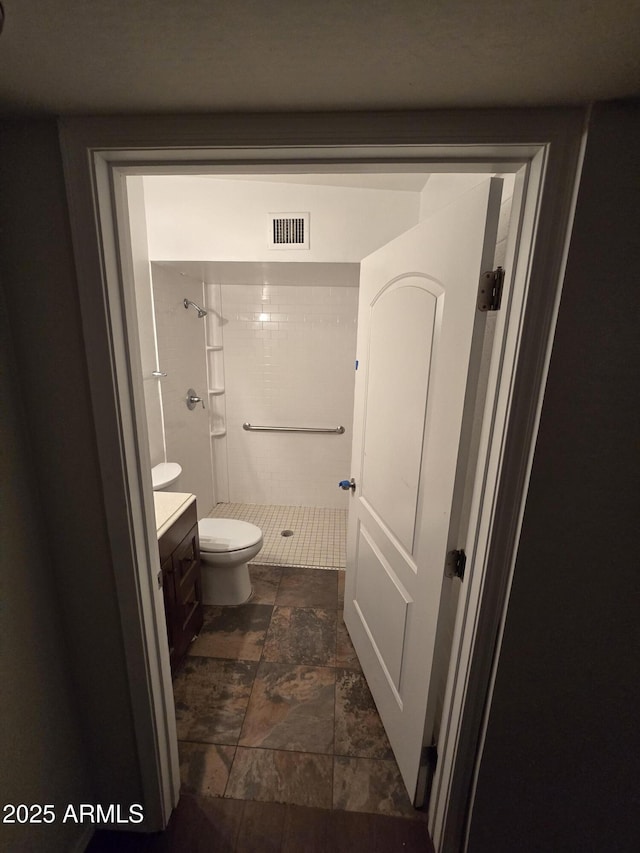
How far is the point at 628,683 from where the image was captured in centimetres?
80

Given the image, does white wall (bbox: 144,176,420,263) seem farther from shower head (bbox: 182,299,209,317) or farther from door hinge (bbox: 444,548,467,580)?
door hinge (bbox: 444,548,467,580)

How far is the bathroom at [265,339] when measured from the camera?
1920 millimetres

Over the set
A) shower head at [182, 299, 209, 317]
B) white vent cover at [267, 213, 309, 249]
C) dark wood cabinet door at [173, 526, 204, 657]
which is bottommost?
dark wood cabinet door at [173, 526, 204, 657]

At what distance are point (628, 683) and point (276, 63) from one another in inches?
58.3

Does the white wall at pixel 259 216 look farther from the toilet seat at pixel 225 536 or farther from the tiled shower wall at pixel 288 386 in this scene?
the toilet seat at pixel 225 536

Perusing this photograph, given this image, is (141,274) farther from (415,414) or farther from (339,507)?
(339,507)

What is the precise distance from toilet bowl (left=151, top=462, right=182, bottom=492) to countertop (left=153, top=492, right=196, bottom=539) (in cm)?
26

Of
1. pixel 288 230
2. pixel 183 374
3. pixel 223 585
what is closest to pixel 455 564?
pixel 223 585

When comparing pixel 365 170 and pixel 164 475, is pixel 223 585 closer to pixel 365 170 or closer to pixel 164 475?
pixel 164 475

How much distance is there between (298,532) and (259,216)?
2374 millimetres

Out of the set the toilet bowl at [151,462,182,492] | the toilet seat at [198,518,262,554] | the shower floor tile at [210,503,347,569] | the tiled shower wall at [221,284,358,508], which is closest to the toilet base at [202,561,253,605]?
the toilet seat at [198,518,262,554]

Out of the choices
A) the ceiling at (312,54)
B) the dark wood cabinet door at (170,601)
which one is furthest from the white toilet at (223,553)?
the ceiling at (312,54)

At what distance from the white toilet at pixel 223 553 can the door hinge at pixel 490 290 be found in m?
1.71

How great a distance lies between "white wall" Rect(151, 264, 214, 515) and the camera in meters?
2.24
